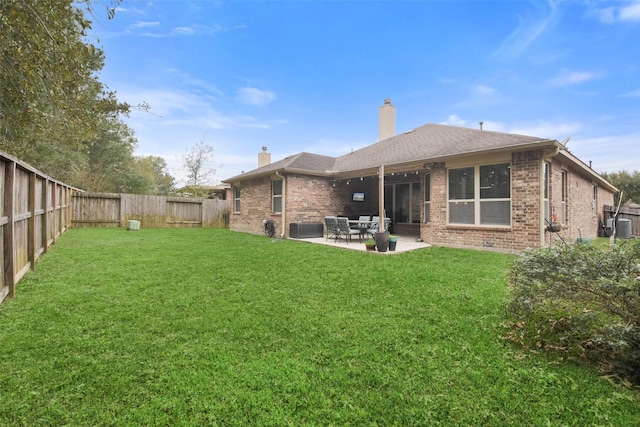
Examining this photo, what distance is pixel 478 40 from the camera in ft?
31.0

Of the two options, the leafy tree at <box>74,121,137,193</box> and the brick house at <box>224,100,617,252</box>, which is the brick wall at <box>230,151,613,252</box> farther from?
the leafy tree at <box>74,121,137,193</box>

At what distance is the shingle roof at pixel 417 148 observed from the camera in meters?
8.29

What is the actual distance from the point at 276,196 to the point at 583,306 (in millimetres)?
10597

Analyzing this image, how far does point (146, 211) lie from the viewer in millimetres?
16531

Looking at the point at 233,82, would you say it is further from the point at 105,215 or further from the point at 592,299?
the point at 592,299

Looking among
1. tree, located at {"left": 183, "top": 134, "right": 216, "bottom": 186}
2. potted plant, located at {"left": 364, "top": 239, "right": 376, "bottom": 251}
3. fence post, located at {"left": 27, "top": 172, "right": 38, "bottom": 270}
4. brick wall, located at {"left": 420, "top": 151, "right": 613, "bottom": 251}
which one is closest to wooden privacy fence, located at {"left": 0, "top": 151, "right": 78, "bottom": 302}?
fence post, located at {"left": 27, "top": 172, "right": 38, "bottom": 270}

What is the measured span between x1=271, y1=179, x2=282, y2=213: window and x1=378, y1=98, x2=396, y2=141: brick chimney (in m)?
6.55

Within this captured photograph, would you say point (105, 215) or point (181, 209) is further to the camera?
point (181, 209)

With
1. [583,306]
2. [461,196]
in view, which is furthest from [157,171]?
[583,306]

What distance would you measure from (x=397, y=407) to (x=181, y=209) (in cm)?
1789

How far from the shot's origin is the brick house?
761 centimetres

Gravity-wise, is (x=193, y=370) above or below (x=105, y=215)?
below

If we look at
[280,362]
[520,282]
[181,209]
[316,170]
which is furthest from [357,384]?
[181,209]

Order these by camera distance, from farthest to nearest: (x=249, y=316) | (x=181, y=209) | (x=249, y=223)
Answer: (x=181, y=209) < (x=249, y=223) < (x=249, y=316)
